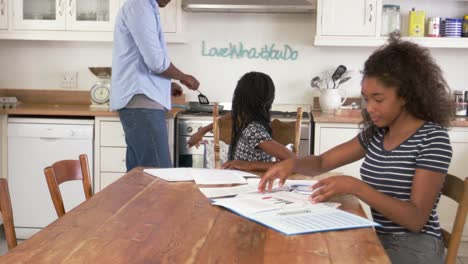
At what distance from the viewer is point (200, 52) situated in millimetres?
4168

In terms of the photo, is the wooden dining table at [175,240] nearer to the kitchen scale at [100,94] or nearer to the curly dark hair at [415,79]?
the curly dark hair at [415,79]

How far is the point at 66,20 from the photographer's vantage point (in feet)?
12.6

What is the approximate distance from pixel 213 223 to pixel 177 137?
2288 millimetres

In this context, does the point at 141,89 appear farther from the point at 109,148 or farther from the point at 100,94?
the point at 100,94

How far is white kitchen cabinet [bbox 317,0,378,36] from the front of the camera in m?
3.73

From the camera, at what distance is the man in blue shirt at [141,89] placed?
3.01m

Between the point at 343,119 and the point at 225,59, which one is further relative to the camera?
the point at 225,59

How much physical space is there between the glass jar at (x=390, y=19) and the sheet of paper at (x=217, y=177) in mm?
2140

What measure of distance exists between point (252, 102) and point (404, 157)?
35.5 inches

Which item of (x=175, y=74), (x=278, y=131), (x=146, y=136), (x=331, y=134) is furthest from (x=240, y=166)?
(x=331, y=134)

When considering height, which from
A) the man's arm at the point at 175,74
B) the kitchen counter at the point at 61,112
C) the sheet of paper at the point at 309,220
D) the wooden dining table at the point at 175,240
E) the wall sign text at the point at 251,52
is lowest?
the wooden dining table at the point at 175,240

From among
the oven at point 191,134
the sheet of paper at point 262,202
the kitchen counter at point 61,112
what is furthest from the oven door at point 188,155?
the sheet of paper at point 262,202

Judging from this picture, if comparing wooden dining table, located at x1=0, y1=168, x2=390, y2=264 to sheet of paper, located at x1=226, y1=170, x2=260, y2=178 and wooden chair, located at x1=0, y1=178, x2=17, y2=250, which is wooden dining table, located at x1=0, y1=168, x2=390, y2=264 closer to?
wooden chair, located at x1=0, y1=178, x2=17, y2=250

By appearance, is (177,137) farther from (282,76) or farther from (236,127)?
(236,127)
